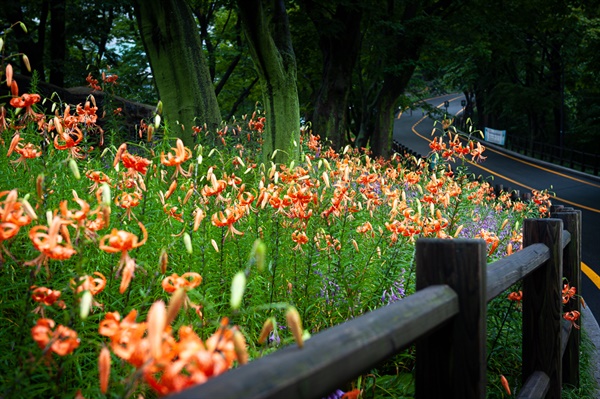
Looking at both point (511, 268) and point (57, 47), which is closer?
point (511, 268)

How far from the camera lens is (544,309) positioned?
11.6 ft

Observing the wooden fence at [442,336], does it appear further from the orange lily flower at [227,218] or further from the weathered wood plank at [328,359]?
the orange lily flower at [227,218]

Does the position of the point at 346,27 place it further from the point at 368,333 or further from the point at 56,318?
the point at 368,333

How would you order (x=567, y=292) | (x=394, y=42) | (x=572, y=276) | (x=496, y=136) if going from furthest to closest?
(x=496, y=136), (x=394, y=42), (x=572, y=276), (x=567, y=292)

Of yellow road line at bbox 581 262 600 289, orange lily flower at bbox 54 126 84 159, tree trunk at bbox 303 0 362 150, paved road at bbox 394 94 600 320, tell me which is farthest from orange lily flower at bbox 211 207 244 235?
tree trunk at bbox 303 0 362 150

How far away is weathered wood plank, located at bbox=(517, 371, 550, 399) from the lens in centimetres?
302

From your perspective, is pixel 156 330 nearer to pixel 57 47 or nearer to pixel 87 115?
pixel 87 115

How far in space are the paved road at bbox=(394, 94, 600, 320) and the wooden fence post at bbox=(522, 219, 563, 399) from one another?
4.43m

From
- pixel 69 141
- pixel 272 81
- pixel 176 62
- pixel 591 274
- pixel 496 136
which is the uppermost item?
pixel 176 62

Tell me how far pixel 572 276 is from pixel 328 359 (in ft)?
14.2

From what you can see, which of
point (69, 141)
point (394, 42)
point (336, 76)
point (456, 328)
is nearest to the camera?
point (456, 328)

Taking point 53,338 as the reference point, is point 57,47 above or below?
above

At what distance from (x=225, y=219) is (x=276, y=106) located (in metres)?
6.18

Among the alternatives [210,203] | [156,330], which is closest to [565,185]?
[210,203]
